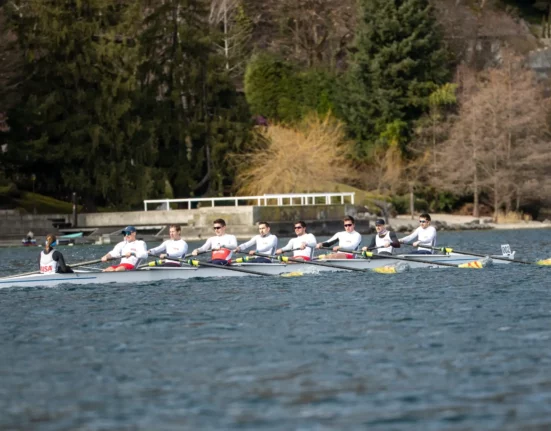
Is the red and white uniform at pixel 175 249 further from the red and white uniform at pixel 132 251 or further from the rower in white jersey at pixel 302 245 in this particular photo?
the rower in white jersey at pixel 302 245

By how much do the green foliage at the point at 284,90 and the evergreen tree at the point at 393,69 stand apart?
76.9 inches

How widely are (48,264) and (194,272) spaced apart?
3548 millimetres

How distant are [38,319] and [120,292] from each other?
532 centimetres

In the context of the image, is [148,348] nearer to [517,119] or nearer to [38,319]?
[38,319]

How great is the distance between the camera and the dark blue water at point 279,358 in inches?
510

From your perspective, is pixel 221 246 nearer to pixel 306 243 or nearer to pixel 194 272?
pixel 194 272

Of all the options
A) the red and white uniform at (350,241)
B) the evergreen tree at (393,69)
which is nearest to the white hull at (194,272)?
the red and white uniform at (350,241)

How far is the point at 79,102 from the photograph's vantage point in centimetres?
6175

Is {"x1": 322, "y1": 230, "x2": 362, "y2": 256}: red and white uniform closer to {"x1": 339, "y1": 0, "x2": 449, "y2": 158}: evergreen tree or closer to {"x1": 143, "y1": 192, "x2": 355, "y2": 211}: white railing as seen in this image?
{"x1": 143, "y1": 192, "x2": 355, "y2": 211}: white railing

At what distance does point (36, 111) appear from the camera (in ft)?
197

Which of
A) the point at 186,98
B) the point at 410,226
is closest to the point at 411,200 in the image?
the point at 410,226

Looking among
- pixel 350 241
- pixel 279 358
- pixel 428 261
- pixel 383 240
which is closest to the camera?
pixel 279 358

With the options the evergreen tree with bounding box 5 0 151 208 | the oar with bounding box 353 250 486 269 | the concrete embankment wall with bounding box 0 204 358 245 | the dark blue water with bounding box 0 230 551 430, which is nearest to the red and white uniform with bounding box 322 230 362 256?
the oar with bounding box 353 250 486 269

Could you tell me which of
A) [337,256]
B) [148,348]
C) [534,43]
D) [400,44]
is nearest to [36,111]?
[400,44]
